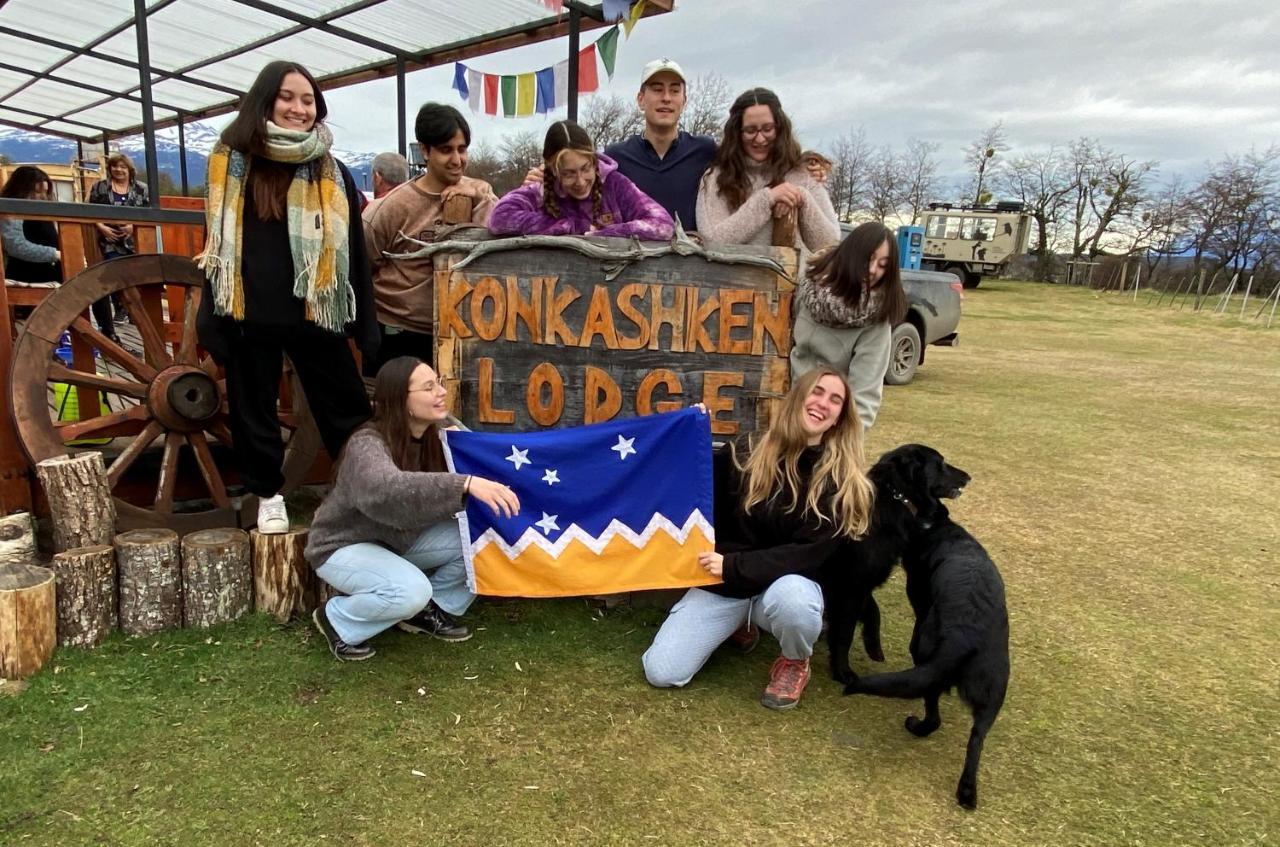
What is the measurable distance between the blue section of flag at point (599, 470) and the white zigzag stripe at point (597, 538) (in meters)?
0.02

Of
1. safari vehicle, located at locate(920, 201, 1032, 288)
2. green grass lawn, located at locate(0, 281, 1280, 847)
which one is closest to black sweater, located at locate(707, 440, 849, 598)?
green grass lawn, located at locate(0, 281, 1280, 847)

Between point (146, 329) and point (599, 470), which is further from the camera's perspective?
point (146, 329)

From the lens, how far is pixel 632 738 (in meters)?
2.56

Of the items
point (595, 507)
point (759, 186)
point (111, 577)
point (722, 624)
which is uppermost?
point (759, 186)

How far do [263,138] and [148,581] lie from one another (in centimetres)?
170

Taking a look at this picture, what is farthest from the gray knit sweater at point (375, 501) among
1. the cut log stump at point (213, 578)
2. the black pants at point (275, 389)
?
the black pants at point (275, 389)

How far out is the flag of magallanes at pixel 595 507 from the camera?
3.05 m

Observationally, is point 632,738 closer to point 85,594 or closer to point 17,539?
point 85,594

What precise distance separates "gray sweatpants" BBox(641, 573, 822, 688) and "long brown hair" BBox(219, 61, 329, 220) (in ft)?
7.28

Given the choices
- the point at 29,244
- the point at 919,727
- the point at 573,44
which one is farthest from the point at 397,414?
the point at 29,244

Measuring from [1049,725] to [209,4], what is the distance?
5.97 meters

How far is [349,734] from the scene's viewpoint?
248 centimetres

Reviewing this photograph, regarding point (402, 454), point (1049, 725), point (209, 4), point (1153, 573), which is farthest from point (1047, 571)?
point (209, 4)

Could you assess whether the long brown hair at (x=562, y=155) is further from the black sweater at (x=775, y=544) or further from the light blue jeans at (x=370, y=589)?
the light blue jeans at (x=370, y=589)
